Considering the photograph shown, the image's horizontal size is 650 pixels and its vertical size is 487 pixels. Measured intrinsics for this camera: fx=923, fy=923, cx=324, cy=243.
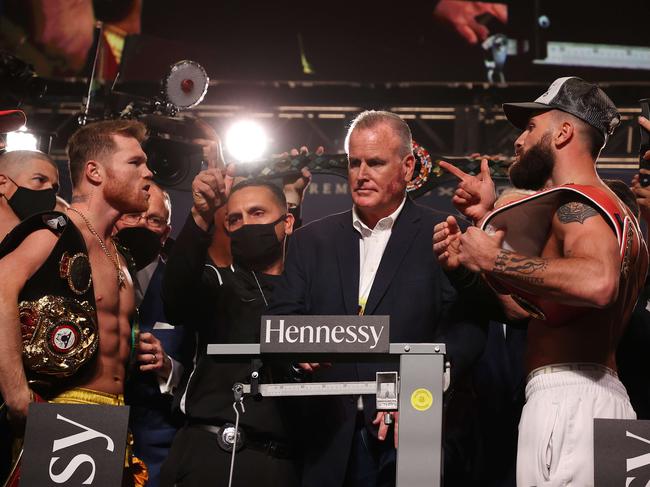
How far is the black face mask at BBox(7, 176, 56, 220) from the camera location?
178 inches

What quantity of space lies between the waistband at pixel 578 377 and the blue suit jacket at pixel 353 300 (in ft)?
1.57

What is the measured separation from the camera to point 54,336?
3.52 metres

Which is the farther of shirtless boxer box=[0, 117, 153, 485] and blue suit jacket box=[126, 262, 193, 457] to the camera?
blue suit jacket box=[126, 262, 193, 457]

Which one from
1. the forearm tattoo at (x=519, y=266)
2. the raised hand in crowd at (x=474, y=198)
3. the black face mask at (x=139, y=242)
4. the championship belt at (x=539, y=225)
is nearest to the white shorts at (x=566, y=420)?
the championship belt at (x=539, y=225)

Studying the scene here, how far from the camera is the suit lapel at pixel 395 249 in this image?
3.68 metres

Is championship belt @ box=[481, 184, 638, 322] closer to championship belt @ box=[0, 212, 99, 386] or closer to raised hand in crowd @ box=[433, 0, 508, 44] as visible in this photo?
championship belt @ box=[0, 212, 99, 386]

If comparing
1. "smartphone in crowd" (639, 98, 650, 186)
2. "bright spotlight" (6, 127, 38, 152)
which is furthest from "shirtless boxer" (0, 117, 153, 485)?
"smartphone in crowd" (639, 98, 650, 186)

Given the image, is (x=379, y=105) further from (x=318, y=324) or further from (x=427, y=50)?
(x=318, y=324)

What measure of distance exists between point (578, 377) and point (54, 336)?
1932mm

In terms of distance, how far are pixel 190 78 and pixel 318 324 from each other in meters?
2.67

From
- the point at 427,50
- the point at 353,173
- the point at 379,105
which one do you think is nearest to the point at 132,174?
the point at 353,173

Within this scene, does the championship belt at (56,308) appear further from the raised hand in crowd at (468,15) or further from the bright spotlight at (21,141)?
the raised hand in crowd at (468,15)

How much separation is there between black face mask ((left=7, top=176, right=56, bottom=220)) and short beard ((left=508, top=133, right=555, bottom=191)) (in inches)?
90.4

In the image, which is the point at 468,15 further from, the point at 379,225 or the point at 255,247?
the point at 379,225
